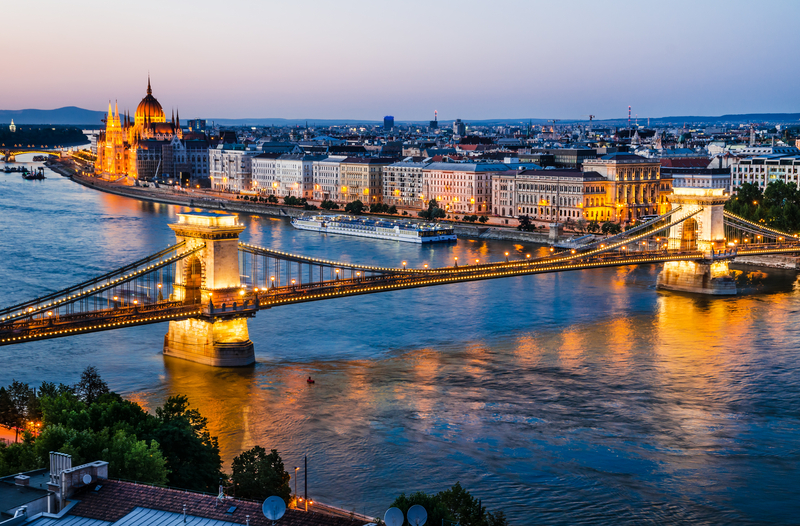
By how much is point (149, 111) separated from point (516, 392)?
9699 cm

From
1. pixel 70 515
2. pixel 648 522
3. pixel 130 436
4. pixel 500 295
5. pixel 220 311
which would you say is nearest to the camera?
pixel 70 515

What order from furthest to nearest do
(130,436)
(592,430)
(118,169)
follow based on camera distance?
(118,169) → (592,430) → (130,436)

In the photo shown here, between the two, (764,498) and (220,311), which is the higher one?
(220,311)

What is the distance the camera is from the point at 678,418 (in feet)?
59.9

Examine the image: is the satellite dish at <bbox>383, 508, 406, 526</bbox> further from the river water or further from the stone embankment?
the stone embankment

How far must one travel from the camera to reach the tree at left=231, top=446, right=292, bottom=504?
12.5 meters

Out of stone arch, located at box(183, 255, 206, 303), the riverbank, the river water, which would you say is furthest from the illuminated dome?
stone arch, located at box(183, 255, 206, 303)

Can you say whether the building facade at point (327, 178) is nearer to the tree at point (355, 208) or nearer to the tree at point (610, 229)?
the tree at point (355, 208)

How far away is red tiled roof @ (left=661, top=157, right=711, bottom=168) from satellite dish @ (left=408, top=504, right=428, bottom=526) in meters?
57.5

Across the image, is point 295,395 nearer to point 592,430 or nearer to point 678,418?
point 592,430

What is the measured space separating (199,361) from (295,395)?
3.34 meters

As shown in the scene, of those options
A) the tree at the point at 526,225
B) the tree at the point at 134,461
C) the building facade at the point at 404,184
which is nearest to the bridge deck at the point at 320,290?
the tree at the point at 134,461

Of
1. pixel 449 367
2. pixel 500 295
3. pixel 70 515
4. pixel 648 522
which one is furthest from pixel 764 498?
pixel 500 295

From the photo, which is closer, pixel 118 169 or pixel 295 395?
pixel 295 395
